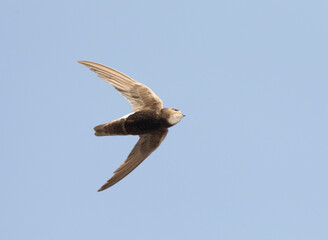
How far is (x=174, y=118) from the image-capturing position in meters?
8.59

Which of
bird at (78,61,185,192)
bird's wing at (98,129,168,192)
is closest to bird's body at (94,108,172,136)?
bird at (78,61,185,192)

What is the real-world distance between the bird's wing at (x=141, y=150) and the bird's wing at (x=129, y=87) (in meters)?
0.60

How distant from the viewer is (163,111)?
8680mm

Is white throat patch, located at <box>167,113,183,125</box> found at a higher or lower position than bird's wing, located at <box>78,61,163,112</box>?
lower

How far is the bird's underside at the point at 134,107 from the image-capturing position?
890 centimetres

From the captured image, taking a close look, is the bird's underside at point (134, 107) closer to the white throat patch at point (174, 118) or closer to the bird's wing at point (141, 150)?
the bird's wing at point (141, 150)

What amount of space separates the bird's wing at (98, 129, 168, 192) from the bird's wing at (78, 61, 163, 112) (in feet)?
1.97

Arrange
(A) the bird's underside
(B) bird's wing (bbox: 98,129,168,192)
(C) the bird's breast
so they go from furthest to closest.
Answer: (B) bird's wing (bbox: 98,129,168,192), (A) the bird's underside, (C) the bird's breast

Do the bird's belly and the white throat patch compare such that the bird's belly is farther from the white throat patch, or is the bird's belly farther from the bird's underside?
the white throat patch

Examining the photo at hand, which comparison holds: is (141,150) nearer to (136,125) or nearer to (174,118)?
(136,125)

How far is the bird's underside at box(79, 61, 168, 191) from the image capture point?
890 centimetres

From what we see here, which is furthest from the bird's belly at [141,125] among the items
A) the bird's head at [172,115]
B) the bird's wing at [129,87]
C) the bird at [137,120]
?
the bird's wing at [129,87]

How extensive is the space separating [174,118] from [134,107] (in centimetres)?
93

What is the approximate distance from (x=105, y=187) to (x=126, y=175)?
1.64 ft
